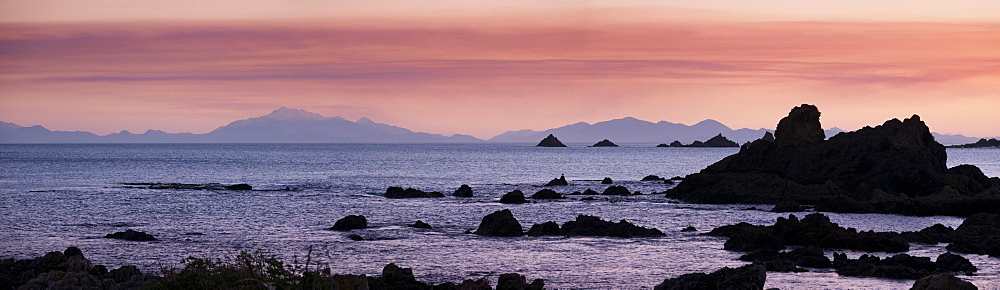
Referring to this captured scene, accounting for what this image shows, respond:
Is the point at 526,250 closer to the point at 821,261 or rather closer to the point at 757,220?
the point at 821,261

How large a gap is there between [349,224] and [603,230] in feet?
44.2

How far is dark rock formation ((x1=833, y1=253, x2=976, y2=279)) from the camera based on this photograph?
28.1 meters

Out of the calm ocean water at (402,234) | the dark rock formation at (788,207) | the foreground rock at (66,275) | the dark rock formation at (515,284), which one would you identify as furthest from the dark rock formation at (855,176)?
the foreground rock at (66,275)

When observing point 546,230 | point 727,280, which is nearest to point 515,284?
point 727,280

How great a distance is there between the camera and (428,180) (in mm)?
112125

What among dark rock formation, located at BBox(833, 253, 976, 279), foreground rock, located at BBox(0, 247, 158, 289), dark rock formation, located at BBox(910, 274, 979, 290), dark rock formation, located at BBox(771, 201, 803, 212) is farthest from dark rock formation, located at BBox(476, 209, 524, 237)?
dark rock formation, located at BBox(910, 274, 979, 290)

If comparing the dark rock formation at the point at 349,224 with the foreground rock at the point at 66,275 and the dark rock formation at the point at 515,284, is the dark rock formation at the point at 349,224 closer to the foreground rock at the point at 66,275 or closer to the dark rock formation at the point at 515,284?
the foreground rock at the point at 66,275

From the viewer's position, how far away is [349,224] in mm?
46219

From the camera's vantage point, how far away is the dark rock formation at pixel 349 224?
45.8 m

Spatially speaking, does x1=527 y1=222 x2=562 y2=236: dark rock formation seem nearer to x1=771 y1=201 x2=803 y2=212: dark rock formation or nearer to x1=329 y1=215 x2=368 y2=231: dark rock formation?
x1=329 y1=215 x2=368 y2=231: dark rock formation

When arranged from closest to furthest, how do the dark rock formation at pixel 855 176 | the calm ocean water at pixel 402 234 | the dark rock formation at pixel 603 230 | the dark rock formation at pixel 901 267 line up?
the dark rock formation at pixel 901 267 < the calm ocean water at pixel 402 234 < the dark rock formation at pixel 603 230 < the dark rock formation at pixel 855 176

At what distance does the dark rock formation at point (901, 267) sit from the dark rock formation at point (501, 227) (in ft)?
52.8

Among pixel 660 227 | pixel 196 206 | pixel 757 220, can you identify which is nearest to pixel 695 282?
pixel 660 227

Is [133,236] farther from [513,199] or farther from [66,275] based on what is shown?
[513,199]
